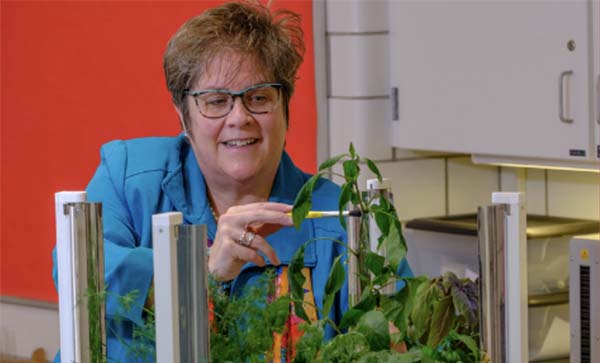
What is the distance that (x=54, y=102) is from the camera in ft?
9.04

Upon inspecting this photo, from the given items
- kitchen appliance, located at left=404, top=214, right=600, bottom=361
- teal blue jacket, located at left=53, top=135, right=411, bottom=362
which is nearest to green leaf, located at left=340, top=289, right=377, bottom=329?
teal blue jacket, located at left=53, top=135, right=411, bottom=362

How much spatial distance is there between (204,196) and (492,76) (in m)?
1.22

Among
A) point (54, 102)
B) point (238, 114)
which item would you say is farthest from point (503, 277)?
point (54, 102)

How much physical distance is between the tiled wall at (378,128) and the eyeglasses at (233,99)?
50.1 inches

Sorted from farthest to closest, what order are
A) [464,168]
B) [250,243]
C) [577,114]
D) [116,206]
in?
[464,168] < [577,114] < [116,206] < [250,243]

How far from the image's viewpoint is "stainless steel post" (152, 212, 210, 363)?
99 centimetres

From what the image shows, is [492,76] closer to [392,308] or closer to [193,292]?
[392,308]

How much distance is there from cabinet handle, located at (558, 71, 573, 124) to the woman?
92cm

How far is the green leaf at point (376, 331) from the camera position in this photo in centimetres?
111

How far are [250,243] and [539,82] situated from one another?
142 centimetres

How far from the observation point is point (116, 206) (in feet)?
5.67

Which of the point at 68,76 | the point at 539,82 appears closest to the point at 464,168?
the point at 539,82

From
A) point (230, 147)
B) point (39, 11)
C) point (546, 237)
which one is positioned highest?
point (39, 11)

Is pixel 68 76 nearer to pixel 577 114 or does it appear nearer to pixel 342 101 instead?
pixel 342 101
